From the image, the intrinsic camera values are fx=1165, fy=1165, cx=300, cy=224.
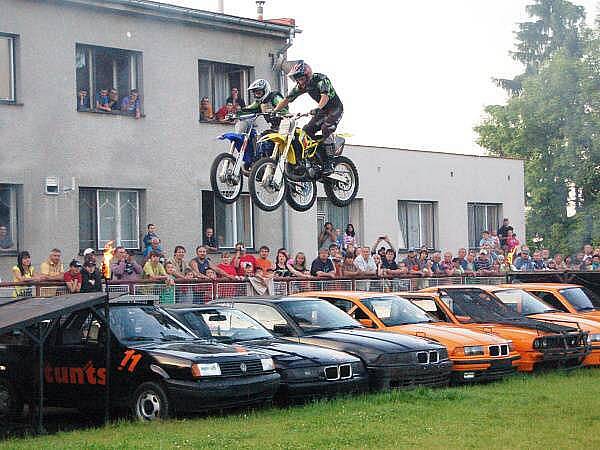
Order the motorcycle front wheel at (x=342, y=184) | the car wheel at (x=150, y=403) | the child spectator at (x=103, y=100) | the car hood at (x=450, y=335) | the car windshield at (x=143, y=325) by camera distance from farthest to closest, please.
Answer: the child spectator at (x=103, y=100) < the motorcycle front wheel at (x=342, y=184) < the car hood at (x=450, y=335) < the car windshield at (x=143, y=325) < the car wheel at (x=150, y=403)

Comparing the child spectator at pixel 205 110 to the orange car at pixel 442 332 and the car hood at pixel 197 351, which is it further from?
the car hood at pixel 197 351

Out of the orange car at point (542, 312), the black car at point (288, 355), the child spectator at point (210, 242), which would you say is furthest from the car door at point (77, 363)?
the child spectator at point (210, 242)

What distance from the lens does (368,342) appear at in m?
16.3

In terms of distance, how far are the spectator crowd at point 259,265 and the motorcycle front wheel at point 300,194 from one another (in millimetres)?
1332

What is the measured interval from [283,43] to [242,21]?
Answer: 5.76 ft

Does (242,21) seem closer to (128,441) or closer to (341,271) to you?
(341,271)

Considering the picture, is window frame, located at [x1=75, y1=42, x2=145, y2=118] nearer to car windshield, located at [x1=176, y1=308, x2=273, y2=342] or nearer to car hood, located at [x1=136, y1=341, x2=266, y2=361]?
car windshield, located at [x1=176, y1=308, x2=273, y2=342]

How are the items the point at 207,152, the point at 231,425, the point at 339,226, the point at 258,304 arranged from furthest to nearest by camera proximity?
the point at 339,226 → the point at 207,152 → the point at 258,304 → the point at 231,425

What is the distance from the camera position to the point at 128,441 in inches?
479

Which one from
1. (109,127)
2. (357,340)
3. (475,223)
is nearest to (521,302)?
(357,340)

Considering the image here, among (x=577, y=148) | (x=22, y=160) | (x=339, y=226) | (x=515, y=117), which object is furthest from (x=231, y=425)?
(x=515, y=117)

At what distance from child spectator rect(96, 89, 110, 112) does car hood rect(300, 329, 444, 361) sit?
35.0 ft

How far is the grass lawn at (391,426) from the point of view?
1197 centimetres

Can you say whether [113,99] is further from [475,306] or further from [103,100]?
[475,306]
